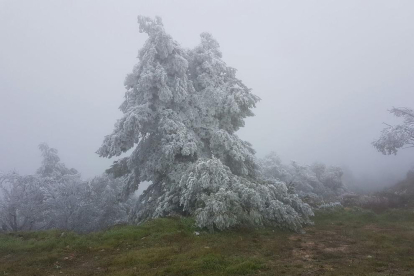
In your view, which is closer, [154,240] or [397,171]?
[154,240]

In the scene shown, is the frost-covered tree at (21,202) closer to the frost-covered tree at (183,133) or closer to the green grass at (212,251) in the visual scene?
the frost-covered tree at (183,133)

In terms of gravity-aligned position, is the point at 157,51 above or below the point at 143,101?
above

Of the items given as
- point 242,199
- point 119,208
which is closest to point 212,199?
point 242,199

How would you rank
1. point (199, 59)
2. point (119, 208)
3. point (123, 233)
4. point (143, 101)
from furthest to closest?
point (119, 208) → point (199, 59) → point (143, 101) → point (123, 233)

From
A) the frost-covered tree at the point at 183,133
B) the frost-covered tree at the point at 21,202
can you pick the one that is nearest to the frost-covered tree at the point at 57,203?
the frost-covered tree at the point at 21,202

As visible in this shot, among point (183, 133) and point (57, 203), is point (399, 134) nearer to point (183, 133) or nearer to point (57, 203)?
point (183, 133)

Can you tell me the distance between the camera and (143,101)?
19953 millimetres

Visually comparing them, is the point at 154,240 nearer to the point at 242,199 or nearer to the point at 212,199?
the point at 212,199

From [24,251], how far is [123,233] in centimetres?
387

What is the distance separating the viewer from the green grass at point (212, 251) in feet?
31.1

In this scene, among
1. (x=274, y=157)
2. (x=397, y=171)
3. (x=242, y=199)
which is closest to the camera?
(x=242, y=199)

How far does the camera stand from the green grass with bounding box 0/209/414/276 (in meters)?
9.49

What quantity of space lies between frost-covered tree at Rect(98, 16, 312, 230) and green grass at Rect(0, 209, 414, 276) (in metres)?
2.05

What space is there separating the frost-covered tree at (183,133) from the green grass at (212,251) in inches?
80.7
